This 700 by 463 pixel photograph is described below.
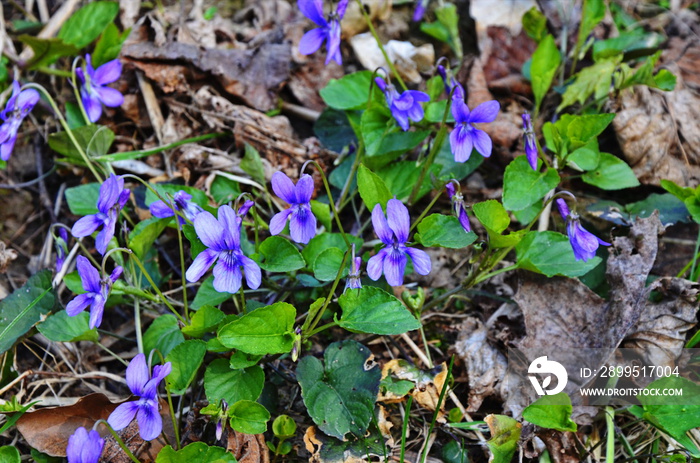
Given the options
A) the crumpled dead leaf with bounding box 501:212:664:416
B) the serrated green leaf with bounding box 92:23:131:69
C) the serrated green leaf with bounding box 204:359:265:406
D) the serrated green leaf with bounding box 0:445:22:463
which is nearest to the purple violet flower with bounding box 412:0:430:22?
the serrated green leaf with bounding box 92:23:131:69

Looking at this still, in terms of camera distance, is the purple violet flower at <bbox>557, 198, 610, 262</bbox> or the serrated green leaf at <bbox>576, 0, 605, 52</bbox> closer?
the purple violet flower at <bbox>557, 198, 610, 262</bbox>

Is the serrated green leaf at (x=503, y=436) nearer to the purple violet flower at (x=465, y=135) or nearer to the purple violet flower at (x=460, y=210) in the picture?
the purple violet flower at (x=460, y=210)

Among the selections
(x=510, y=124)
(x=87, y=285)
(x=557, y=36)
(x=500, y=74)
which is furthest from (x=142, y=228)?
(x=557, y=36)

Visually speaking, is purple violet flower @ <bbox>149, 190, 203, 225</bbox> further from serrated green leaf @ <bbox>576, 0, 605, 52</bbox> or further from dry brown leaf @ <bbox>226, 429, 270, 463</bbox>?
serrated green leaf @ <bbox>576, 0, 605, 52</bbox>

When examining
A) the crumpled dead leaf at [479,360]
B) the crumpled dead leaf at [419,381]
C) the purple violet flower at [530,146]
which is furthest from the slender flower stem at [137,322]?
the purple violet flower at [530,146]

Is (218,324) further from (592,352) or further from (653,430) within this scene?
(653,430)
